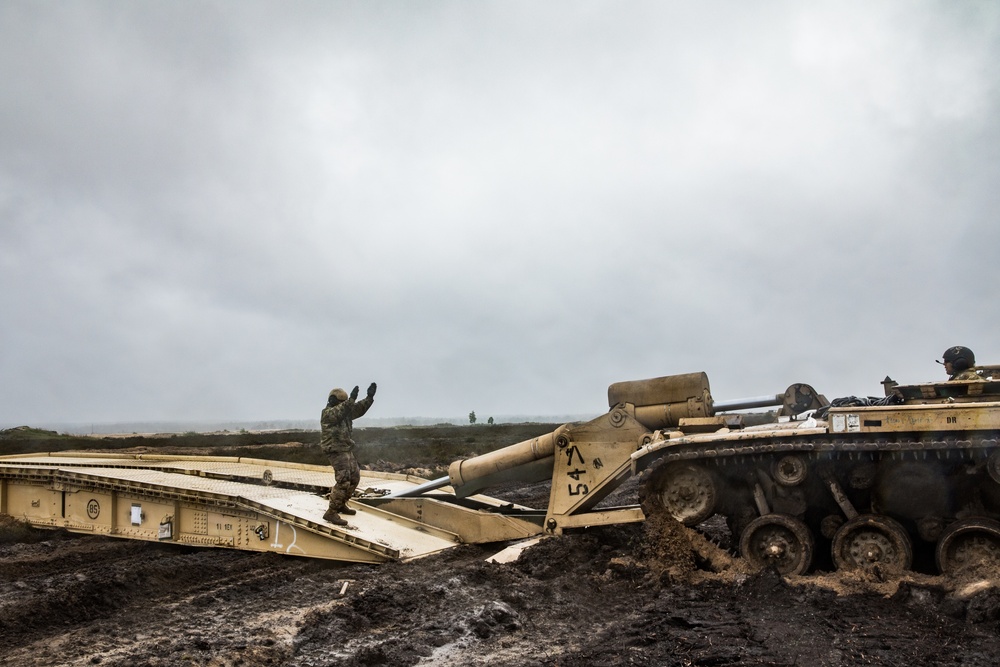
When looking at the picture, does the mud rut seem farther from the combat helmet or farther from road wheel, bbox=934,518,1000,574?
the combat helmet

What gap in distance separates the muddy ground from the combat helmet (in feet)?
8.96

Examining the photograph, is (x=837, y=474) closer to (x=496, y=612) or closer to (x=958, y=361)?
(x=958, y=361)

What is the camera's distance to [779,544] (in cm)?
798

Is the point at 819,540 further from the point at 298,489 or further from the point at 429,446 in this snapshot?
the point at 429,446

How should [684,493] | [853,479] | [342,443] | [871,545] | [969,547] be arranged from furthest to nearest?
[342,443] < [684,493] < [853,479] < [871,545] < [969,547]

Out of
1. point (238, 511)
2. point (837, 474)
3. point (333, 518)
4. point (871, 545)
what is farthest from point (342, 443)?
point (871, 545)

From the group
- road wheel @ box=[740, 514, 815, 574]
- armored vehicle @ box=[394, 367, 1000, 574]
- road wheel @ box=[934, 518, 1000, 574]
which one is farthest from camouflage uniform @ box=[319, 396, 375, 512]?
road wheel @ box=[934, 518, 1000, 574]

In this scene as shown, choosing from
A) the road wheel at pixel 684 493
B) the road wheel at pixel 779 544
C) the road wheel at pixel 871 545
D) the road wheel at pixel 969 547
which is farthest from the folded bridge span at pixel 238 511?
the road wheel at pixel 969 547

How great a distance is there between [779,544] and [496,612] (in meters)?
3.17

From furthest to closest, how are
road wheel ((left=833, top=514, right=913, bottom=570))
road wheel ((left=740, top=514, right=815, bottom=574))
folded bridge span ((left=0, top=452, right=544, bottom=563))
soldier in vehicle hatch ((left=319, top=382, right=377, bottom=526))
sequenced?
soldier in vehicle hatch ((left=319, top=382, right=377, bottom=526)) → folded bridge span ((left=0, top=452, right=544, bottom=563)) → road wheel ((left=740, top=514, right=815, bottom=574)) → road wheel ((left=833, top=514, right=913, bottom=570))

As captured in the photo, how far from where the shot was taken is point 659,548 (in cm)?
834

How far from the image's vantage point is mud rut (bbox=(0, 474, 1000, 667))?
586cm

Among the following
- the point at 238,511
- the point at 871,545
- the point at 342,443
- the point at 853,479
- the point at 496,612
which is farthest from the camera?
the point at 342,443

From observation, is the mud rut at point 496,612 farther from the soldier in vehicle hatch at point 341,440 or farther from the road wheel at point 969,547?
the soldier in vehicle hatch at point 341,440
